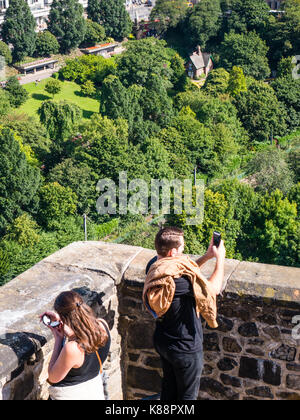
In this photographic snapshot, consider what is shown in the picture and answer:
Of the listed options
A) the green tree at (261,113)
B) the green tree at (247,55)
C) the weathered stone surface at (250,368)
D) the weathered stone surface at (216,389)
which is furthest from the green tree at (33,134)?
the weathered stone surface at (250,368)

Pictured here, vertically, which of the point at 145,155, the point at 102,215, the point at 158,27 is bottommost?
the point at 102,215

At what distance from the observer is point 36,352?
421cm

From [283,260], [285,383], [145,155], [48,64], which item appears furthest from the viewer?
[48,64]

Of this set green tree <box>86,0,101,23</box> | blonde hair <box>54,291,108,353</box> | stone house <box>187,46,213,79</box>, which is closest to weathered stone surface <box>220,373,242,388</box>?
blonde hair <box>54,291,108,353</box>

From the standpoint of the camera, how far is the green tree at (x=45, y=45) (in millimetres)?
87000

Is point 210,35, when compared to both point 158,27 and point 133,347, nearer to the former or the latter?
point 158,27

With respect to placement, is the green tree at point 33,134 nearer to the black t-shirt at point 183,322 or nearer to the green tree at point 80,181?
the green tree at point 80,181

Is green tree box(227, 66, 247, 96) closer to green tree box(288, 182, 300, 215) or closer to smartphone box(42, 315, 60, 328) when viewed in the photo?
green tree box(288, 182, 300, 215)

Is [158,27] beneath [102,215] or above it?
above

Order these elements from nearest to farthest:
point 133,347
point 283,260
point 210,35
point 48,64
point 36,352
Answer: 1. point 36,352
2. point 133,347
3. point 283,260
4. point 48,64
5. point 210,35

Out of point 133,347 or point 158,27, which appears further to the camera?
point 158,27
